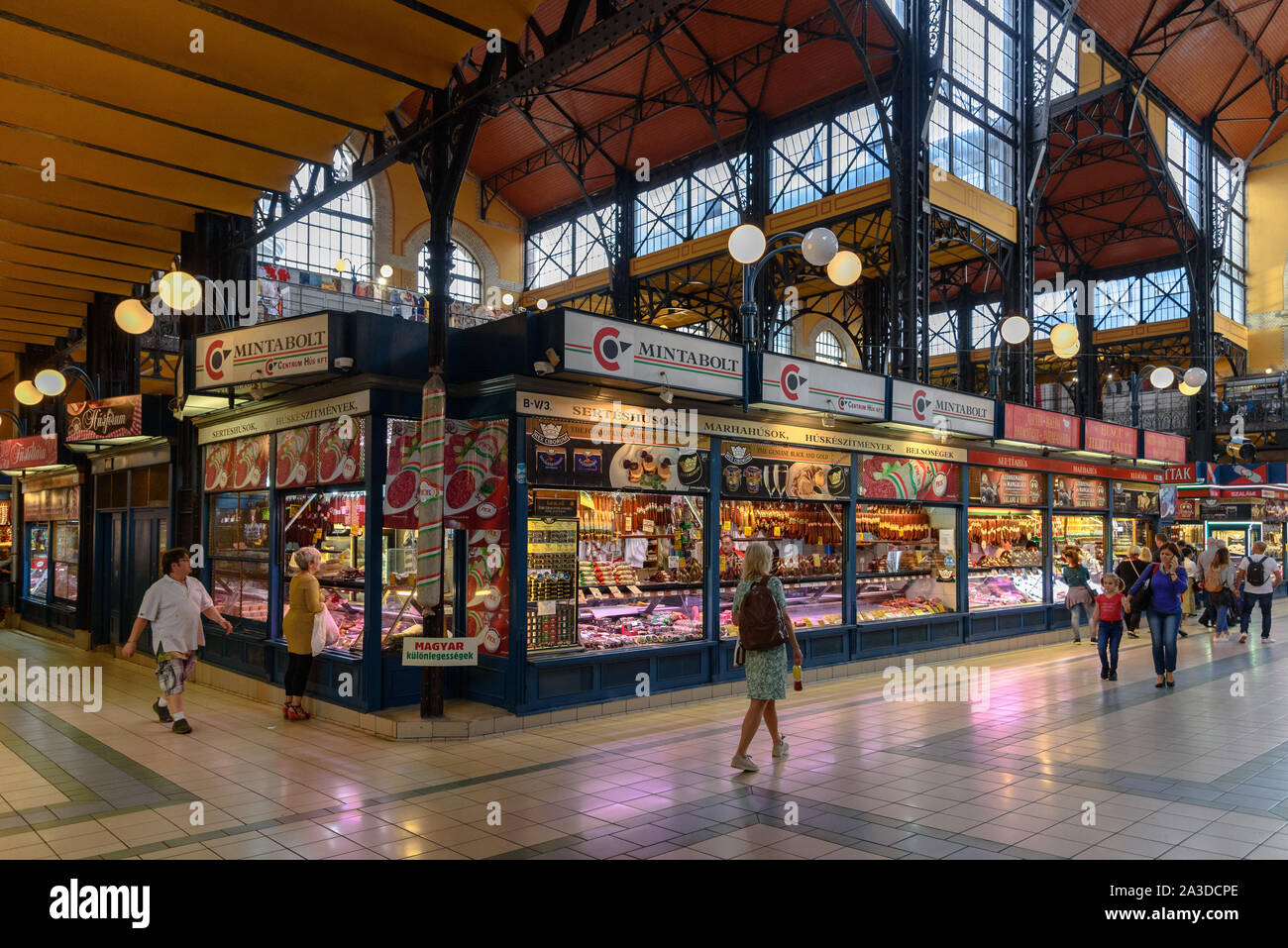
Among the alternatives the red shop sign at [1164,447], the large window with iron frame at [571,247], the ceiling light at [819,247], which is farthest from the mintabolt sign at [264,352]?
the large window with iron frame at [571,247]

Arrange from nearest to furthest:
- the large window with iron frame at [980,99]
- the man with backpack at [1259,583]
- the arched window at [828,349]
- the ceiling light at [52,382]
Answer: the ceiling light at [52,382], the man with backpack at [1259,583], the large window with iron frame at [980,99], the arched window at [828,349]

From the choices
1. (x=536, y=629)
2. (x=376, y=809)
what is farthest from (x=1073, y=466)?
(x=376, y=809)

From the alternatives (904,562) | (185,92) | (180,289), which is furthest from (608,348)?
(904,562)

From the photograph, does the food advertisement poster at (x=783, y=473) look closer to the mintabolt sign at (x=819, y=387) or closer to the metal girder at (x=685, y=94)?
the mintabolt sign at (x=819, y=387)

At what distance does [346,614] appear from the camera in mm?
9164

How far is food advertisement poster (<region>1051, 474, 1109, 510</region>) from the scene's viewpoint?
1568 centimetres

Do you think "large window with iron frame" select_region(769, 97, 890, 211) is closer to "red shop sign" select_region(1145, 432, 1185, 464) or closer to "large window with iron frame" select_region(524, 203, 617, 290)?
"large window with iron frame" select_region(524, 203, 617, 290)

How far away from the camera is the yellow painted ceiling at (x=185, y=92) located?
23.9ft

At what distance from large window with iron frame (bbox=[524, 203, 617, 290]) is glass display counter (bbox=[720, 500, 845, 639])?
17068mm

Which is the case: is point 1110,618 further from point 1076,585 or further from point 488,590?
point 488,590

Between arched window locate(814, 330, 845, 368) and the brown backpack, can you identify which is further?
arched window locate(814, 330, 845, 368)

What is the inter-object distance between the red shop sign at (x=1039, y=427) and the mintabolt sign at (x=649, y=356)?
239 inches

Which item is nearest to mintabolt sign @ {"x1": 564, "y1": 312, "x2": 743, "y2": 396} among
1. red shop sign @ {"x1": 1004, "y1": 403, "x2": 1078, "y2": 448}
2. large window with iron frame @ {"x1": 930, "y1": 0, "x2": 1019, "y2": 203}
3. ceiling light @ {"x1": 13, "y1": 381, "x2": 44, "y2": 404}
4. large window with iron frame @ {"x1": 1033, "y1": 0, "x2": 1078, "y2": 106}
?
red shop sign @ {"x1": 1004, "y1": 403, "x2": 1078, "y2": 448}
